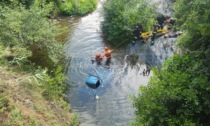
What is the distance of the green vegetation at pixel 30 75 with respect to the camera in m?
Result: 9.08

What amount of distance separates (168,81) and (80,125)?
4.40 metres

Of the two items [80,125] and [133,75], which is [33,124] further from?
[133,75]

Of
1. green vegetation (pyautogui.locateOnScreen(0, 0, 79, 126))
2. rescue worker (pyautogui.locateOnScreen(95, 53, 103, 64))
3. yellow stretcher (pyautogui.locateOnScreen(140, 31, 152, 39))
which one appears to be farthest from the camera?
yellow stretcher (pyautogui.locateOnScreen(140, 31, 152, 39))

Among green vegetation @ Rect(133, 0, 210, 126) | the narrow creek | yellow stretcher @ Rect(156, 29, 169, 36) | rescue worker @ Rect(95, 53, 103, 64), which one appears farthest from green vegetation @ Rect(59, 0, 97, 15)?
green vegetation @ Rect(133, 0, 210, 126)

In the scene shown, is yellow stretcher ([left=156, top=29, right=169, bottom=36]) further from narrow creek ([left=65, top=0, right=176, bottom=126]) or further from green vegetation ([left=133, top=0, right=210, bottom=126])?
green vegetation ([left=133, top=0, right=210, bottom=126])

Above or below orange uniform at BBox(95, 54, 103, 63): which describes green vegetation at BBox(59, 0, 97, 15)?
above

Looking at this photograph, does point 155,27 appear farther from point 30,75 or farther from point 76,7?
point 30,75

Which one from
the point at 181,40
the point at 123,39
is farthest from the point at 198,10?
the point at 123,39

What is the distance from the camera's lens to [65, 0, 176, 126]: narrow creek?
11750mm

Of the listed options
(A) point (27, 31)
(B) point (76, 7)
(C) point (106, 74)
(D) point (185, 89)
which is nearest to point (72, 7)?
(B) point (76, 7)

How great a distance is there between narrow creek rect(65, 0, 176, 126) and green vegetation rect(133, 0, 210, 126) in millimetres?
2446

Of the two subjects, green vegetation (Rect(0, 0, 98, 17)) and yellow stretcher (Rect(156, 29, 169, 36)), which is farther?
green vegetation (Rect(0, 0, 98, 17))

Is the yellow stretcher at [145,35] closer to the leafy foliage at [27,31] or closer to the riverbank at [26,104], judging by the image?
the leafy foliage at [27,31]

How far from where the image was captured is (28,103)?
9820 millimetres
